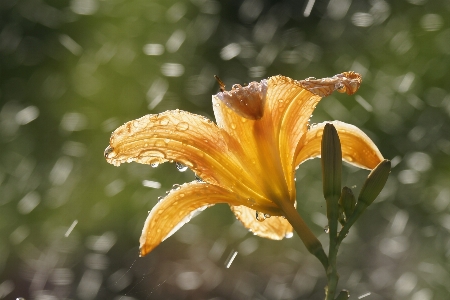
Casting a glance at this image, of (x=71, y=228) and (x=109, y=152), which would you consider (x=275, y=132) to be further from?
(x=71, y=228)

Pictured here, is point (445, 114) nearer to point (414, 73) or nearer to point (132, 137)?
point (414, 73)

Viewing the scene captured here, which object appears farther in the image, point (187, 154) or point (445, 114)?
point (445, 114)

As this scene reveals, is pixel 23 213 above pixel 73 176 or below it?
below

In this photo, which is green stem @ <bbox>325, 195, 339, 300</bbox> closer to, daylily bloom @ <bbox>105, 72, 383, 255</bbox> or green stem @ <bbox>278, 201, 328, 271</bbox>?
green stem @ <bbox>278, 201, 328, 271</bbox>

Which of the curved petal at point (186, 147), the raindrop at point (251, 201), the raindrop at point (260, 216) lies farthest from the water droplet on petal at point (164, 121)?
the raindrop at point (260, 216)

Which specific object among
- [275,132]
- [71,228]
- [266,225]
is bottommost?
[71,228]

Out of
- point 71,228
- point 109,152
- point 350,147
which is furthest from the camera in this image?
point 71,228

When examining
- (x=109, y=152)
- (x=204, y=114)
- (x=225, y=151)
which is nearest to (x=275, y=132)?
(x=225, y=151)

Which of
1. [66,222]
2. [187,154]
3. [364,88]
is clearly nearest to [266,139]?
[187,154]
